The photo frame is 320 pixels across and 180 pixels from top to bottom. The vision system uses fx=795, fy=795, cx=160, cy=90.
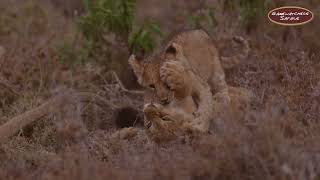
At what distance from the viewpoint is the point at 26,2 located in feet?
38.4

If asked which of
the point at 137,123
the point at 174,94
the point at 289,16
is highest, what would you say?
the point at 289,16

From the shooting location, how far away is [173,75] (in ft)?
20.8

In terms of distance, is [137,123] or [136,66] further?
[137,123]

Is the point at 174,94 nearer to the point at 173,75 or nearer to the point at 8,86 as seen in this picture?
the point at 173,75

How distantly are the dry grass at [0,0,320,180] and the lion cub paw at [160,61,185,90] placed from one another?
0.50 meters

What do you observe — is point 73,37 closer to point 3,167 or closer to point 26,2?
point 26,2

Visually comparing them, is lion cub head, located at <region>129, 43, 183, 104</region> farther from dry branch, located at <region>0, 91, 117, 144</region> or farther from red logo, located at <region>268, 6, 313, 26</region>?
red logo, located at <region>268, 6, 313, 26</region>

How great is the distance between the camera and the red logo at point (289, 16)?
8.29 meters

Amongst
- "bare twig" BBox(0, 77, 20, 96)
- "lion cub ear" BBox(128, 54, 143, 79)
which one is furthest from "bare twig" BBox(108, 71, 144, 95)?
"lion cub ear" BBox(128, 54, 143, 79)

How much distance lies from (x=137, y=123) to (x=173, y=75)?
103 centimetres

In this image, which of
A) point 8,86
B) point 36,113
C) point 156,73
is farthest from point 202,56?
point 8,86

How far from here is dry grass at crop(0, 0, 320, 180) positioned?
511 centimetres

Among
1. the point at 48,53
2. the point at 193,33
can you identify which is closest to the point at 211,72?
the point at 193,33

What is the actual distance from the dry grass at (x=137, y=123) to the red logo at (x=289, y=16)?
0.32 m
